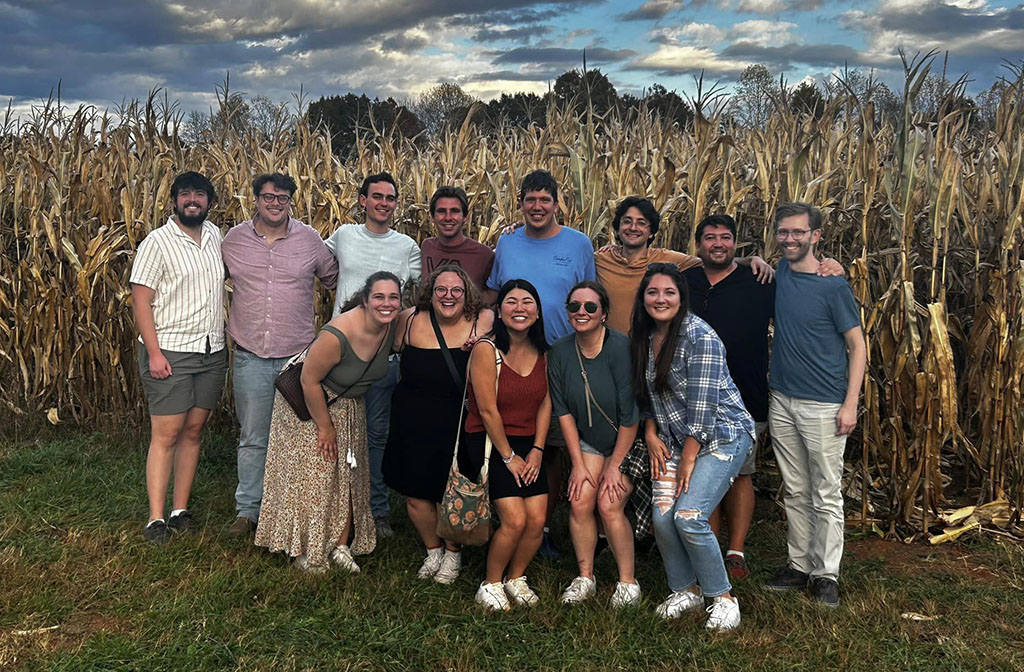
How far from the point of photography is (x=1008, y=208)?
4.53 m

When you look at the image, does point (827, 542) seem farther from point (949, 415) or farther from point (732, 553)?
point (949, 415)

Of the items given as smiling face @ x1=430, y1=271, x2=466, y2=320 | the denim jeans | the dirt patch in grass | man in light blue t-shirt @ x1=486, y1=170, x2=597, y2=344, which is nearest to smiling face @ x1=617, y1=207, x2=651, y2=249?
man in light blue t-shirt @ x1=486, y1=170, x2=597, y2=344

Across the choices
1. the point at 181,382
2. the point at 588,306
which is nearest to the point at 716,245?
the point at 588,306

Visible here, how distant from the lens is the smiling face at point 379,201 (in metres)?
4.63

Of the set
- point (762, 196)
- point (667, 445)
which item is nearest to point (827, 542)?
point (667, 445)

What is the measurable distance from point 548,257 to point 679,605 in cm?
180

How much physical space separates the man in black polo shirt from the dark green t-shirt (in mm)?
468

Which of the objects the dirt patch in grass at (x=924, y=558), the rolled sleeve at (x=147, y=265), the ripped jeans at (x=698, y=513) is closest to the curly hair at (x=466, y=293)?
the ripped jeans at (x=698, y=513)

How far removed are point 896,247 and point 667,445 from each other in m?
2.03

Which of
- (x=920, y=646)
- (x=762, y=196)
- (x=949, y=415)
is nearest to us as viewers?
(x=920, y=646)

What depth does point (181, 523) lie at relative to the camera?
4680 millimetres

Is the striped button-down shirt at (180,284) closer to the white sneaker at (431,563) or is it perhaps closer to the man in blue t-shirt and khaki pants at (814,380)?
the white sneaker at (431,563)

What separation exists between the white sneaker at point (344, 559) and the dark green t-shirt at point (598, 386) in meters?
1.36

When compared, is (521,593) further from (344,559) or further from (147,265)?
(147,265)
